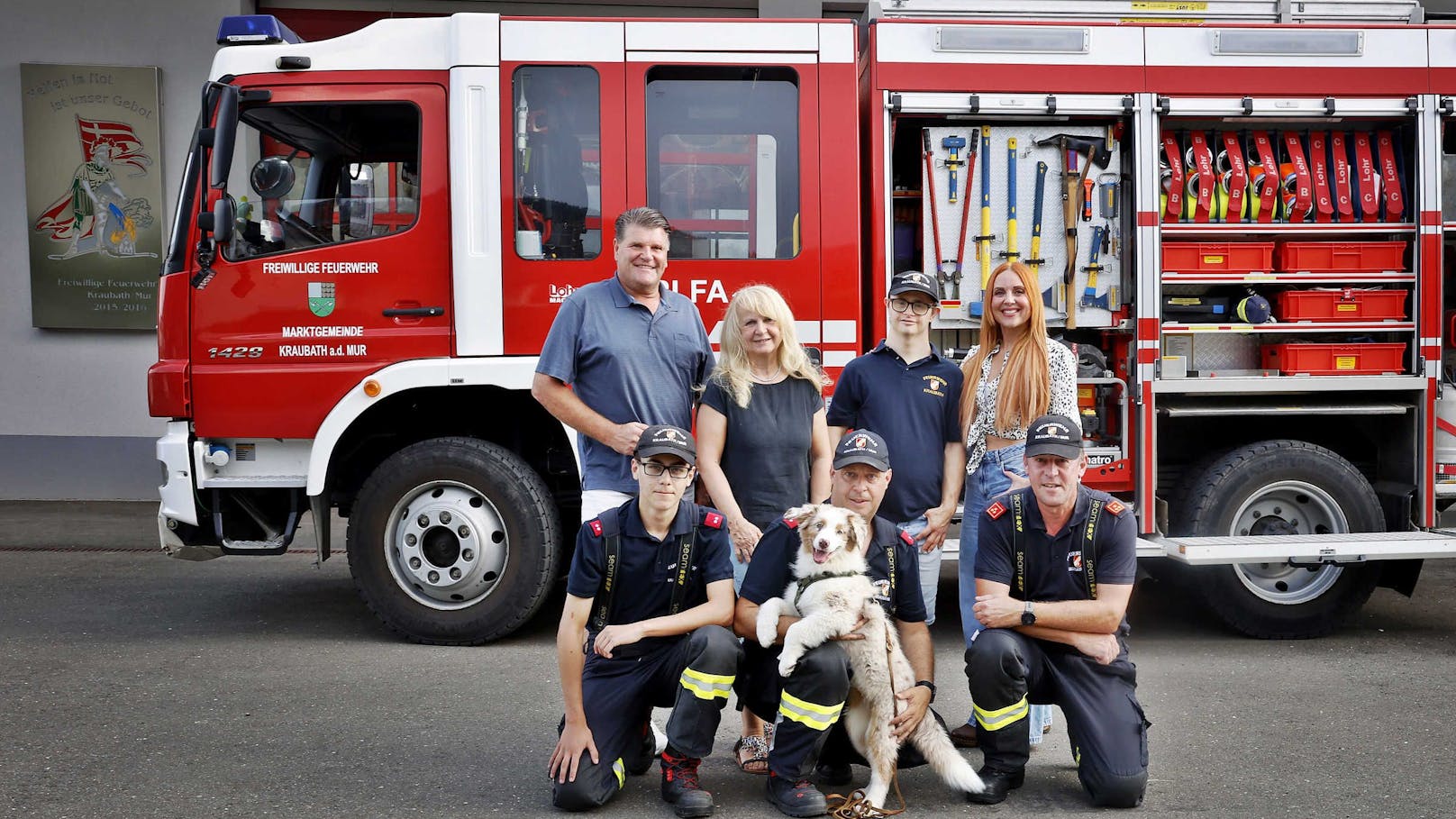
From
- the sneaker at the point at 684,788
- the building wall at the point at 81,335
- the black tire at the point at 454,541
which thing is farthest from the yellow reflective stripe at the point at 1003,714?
the building wall at the point at 81,335

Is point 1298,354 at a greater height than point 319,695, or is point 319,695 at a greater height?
point 1298,354

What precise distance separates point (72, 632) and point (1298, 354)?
21.2 feet

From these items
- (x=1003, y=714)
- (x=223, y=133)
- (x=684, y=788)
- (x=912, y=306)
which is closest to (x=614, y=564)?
(x=684, y=788)

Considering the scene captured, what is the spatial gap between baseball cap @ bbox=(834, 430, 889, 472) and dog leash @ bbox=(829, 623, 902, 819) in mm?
523

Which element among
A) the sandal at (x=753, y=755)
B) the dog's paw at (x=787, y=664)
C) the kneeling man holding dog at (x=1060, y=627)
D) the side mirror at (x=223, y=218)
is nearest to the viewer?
the dog's paw at (x=787, y=664)

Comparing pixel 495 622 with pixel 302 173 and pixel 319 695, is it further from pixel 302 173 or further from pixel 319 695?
pixel 302 173

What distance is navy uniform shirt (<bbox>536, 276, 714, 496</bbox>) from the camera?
4.53 m

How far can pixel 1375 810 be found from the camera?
3861 mm

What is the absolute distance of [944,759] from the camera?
12.5 feet

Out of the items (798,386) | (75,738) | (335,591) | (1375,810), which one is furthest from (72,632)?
(1375,810)

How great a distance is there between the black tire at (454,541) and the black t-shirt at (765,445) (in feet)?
5.84

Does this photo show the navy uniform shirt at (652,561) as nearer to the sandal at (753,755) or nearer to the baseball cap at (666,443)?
the baseball cap at (666,443)

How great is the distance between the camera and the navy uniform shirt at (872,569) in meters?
3.98

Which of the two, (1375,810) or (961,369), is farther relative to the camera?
(961,369)
